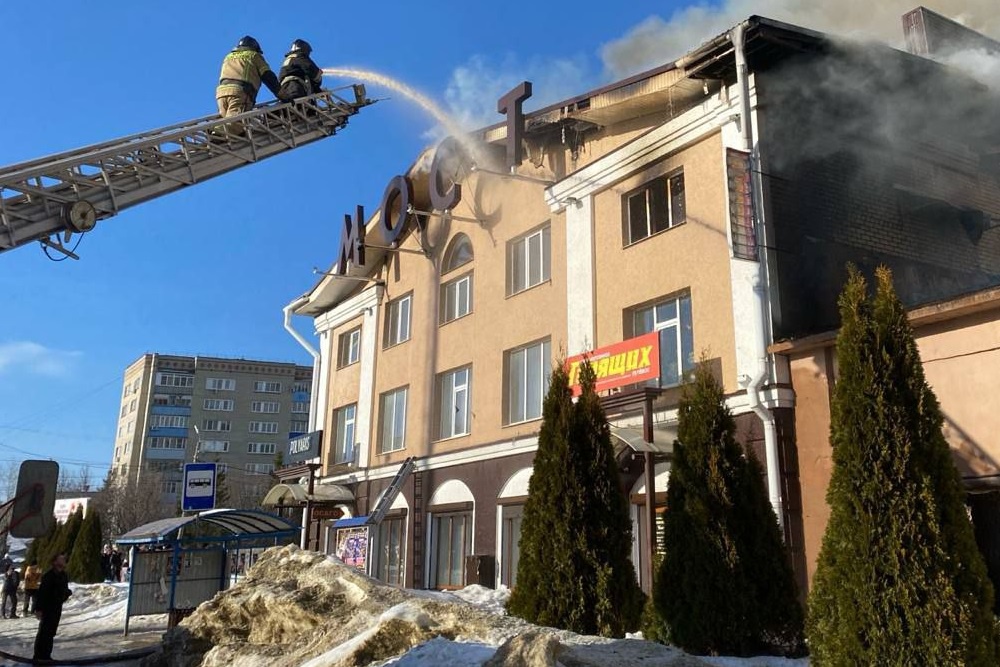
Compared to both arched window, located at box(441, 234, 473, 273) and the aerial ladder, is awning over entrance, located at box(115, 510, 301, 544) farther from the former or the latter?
arched window, located at box(441, 234, 473, 273)

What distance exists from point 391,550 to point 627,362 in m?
10.6

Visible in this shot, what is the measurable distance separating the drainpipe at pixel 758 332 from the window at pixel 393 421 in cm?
1176

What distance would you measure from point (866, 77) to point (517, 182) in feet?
25.6

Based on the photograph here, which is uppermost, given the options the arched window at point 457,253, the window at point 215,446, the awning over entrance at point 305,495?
the window at point 215,446

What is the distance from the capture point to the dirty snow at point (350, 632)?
6203 millimetres

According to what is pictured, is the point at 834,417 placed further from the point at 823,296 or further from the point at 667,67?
the point at 667,67

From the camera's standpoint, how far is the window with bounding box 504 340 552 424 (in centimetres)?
1794

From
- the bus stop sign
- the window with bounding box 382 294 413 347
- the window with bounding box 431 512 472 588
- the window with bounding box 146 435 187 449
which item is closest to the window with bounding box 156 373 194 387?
the window with bounding box 146 435 187 449

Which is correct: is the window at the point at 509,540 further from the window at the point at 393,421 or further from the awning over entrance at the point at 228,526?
the window at the point at 393,421

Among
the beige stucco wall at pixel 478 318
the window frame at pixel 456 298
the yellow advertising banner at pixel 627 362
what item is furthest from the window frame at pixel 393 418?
the yellow advertising banner at pixel 627 362

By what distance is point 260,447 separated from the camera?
298 feet

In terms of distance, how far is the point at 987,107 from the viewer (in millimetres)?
15930

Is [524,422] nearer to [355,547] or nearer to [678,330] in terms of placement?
[678,330]

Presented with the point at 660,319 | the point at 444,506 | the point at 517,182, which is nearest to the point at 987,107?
the point at 660,319
